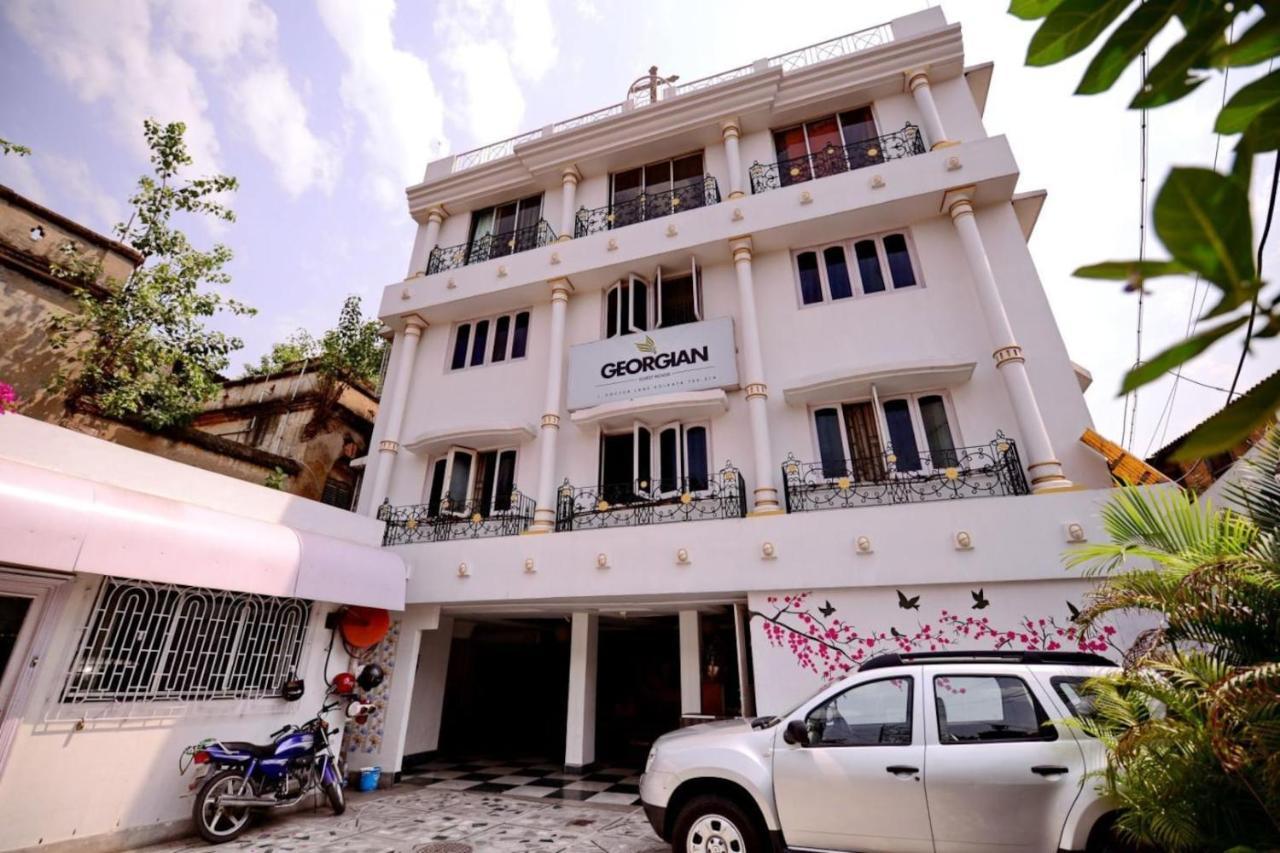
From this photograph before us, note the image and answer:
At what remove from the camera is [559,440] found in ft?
32.9

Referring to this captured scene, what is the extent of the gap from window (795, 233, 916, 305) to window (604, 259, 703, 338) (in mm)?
1937

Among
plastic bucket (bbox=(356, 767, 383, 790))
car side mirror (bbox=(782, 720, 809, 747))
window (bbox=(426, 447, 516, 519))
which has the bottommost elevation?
plastic bucket (bbox=(356, 767, 383, 790))

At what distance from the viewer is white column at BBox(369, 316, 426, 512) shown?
10.4m

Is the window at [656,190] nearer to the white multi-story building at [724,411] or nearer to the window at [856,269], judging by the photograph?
the white multi-story building at [724,411]

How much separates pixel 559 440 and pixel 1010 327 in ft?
23.5

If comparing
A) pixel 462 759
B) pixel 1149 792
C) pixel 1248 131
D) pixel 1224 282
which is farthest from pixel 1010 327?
pixel 462 759

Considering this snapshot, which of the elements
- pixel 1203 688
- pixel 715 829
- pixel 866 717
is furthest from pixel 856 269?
pixel 715 829

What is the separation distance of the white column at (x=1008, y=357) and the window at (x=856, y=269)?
89cm

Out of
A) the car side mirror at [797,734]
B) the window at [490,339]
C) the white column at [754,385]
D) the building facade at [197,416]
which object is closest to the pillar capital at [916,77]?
the white column at [754,385]

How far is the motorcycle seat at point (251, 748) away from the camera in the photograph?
603 centimetres

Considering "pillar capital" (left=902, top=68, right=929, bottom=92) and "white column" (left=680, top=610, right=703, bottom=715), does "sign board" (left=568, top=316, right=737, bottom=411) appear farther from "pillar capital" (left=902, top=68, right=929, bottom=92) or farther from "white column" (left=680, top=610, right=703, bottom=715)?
"pillar capital" (left=902, top=68, right=929, bottom=92)

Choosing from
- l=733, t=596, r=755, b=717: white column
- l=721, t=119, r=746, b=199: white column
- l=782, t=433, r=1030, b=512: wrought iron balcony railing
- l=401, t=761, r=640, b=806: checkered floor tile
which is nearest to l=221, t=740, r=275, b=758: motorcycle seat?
l=401, t=761, r=640, b=806: checkered floor tile

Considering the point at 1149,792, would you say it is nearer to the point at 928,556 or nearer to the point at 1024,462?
the point at 928,556

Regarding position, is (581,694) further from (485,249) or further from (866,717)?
(485,249)
